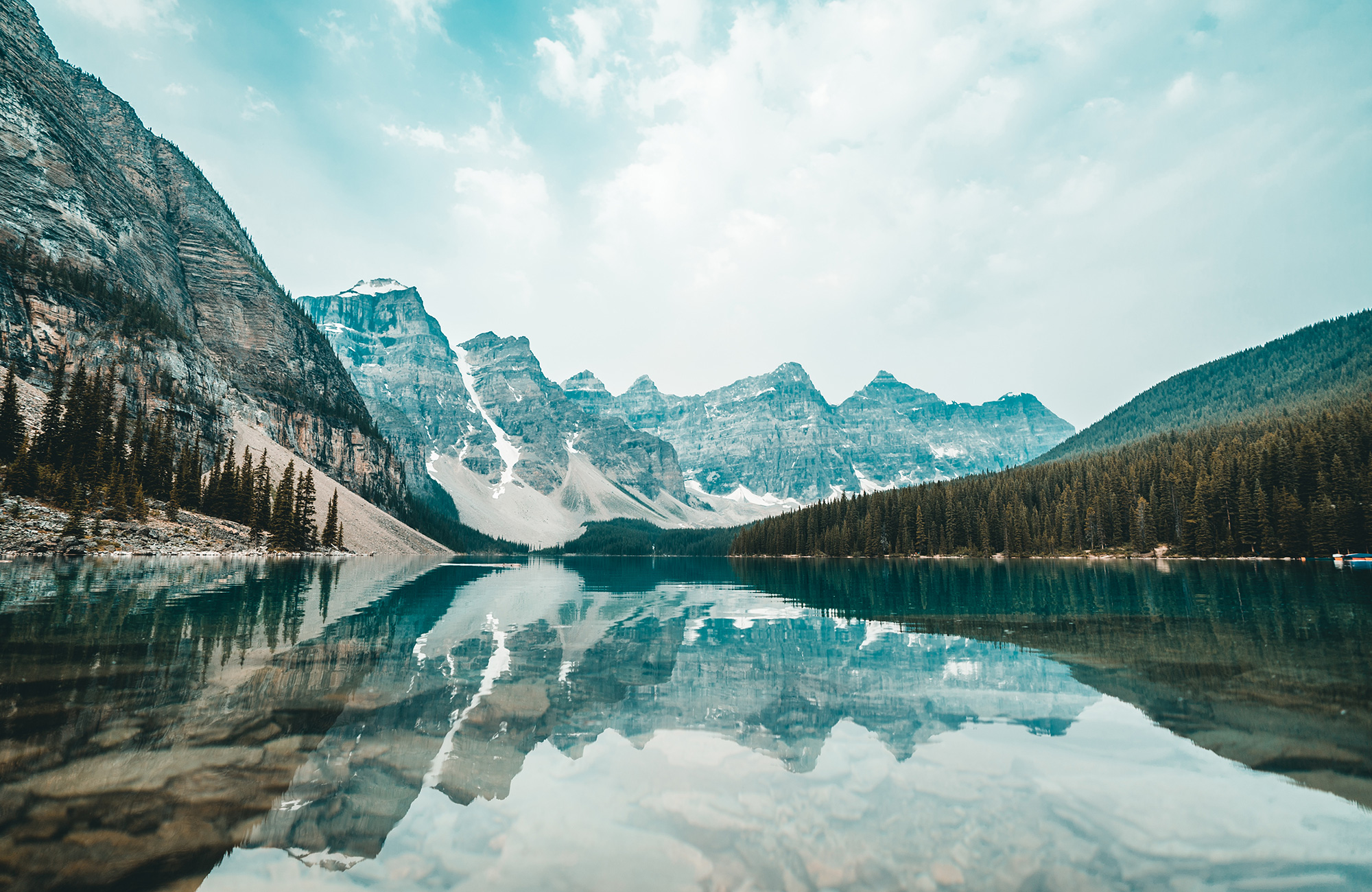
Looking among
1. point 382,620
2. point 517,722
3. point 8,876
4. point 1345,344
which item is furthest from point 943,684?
point 1345,344

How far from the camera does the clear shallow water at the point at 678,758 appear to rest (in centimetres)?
702

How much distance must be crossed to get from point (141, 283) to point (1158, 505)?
622 feet

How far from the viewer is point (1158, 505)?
8981 centimetres

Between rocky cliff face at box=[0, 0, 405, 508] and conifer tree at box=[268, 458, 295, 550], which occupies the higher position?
→ rocky cliff face at box=[0, 0, 405, 508]

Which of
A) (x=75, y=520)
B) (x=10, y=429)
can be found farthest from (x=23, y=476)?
(x=10, y=429)

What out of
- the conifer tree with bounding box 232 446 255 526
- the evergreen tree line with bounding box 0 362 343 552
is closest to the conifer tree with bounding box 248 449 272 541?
the evergreen tree line with bounding box 0 362 343 552

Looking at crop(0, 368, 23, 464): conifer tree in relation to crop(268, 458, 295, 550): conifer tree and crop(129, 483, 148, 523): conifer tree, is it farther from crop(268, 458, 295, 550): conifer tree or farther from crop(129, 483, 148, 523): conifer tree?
crop(268, 458, 295, 550): conifer tree

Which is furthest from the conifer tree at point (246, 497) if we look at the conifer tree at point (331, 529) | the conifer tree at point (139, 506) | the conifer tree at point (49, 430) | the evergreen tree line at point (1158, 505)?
the evergreen tree line at point (1158, 505)

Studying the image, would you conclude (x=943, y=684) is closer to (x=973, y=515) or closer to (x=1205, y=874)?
(x=1205, y=874)

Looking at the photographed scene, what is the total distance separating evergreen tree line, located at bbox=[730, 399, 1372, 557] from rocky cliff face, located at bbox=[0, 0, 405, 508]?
401 feet

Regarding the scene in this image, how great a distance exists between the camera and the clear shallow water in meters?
7.02

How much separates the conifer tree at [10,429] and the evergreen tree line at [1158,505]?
11386 centimetres

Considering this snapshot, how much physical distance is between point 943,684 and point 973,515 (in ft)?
335

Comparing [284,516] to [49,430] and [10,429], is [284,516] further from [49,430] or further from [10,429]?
[10,429]
